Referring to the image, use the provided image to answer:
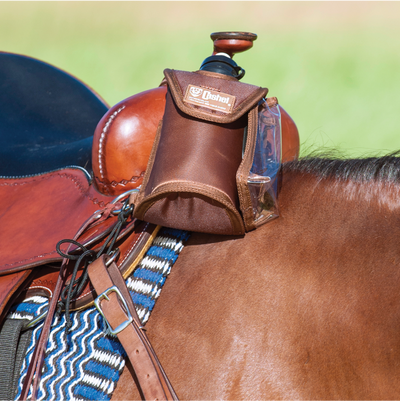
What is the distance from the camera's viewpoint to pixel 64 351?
0.81 m

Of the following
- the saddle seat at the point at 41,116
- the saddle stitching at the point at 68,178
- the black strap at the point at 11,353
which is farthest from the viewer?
the saddle seat at the point at 41,116

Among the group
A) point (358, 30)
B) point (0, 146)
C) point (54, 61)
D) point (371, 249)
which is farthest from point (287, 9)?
point (371, 249)

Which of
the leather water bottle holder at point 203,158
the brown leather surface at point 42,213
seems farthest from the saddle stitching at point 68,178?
the leather water bottle holder at point 203,158

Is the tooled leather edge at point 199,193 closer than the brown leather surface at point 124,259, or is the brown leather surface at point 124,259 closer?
the tooled leather edge at point 199,193

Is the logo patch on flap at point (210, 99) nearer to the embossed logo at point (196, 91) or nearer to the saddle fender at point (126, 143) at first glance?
the embossed logo at point (196, 91)

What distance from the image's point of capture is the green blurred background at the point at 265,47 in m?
5.03

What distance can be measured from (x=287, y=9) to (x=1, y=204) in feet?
23.3

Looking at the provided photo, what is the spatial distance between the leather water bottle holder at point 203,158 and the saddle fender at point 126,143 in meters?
0.16

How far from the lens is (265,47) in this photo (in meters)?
6.16

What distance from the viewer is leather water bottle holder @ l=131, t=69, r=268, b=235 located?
2.42ft

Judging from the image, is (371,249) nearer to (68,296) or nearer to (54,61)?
(68,296)

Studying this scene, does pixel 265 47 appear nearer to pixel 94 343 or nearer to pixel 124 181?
pixel 124 181

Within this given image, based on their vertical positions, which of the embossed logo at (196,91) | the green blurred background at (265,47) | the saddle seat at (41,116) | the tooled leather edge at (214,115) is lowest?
the green blurred background at (265,47)

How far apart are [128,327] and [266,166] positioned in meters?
0.43
